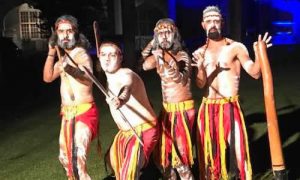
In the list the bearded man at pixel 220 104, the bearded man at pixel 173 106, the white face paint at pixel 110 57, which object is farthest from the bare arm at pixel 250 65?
the white face paint at pixel 110 57

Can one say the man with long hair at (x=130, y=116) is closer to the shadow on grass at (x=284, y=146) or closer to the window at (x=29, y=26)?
the shadow on grass at (x=284, y=146)

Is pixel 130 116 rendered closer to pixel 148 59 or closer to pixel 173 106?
pixel 173 106

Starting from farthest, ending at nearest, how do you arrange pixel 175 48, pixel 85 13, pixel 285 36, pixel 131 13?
pixel 285 36
pixel 85 13
pixel 131 13
pixel 175 48

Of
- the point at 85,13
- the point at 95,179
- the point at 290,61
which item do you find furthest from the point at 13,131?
→ the point at 85,13

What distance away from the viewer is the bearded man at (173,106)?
428 centimetres

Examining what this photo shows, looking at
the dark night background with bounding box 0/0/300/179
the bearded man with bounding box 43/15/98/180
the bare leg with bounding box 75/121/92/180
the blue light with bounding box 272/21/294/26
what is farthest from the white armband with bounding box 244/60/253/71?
the blue light with bounding box 272/21/294/26

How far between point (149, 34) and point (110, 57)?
26.7 meters

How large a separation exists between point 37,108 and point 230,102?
7.72 meters

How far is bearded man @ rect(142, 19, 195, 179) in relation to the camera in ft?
14.0

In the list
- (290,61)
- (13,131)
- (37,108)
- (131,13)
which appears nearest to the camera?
(13,131)

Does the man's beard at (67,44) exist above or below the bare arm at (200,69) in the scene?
above

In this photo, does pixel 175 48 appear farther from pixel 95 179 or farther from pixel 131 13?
pixel 131 13

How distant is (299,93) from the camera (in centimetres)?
1057

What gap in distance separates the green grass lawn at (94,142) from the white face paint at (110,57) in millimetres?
2115
